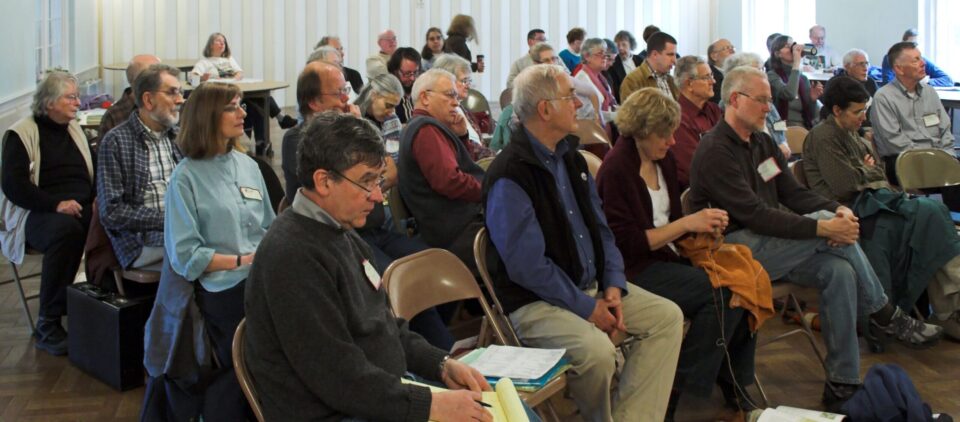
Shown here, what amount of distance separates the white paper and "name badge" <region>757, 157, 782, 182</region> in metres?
1.66

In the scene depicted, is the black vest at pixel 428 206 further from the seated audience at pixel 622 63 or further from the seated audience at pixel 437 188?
the seated audience at pixel 622 63

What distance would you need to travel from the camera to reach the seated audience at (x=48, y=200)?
4242 mm

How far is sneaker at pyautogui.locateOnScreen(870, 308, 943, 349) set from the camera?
4207mm

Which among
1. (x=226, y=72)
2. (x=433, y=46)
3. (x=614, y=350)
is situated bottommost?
(x=614, y=350)

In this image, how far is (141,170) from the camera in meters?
3.67

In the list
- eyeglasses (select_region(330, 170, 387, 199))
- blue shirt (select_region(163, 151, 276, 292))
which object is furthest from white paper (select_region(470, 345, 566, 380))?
blue shirt (select_region(163, 151, 276, 292))

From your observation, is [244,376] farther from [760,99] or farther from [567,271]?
[760,99]

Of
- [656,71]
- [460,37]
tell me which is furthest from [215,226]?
[460,37]

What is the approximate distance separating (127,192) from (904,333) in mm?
3313

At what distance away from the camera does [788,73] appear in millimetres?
8156

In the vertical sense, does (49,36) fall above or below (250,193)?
above

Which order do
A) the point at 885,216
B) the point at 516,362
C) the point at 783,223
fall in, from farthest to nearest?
the point at 885,216
the point at 783,223
the point at 516,362

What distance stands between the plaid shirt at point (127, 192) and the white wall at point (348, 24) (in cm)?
1065

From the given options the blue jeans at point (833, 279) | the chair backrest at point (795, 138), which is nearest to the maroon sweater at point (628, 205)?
the blue jeans at point (833, 279)
